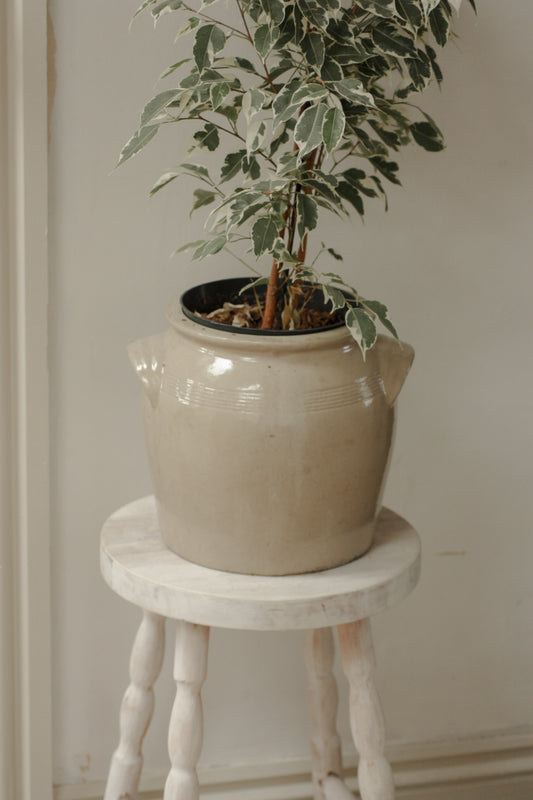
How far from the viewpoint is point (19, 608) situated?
1.26 metres

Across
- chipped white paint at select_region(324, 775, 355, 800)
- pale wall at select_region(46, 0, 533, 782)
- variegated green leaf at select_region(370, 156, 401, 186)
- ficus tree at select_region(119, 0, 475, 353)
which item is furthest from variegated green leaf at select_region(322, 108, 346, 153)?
chipped white paint at select_region(324, 775, 355, 800)

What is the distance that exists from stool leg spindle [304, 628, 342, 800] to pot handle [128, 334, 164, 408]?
Answer: 16.3 inches

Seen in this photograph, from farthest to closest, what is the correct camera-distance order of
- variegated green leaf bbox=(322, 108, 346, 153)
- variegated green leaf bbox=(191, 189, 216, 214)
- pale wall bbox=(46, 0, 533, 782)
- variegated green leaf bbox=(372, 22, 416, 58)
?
pale wall bbox=(46, 0, 533, 782), variegated green leaf bbox=(191, 189, 216, 214), variegated green leaf bbox=(372, 22, 416, 58), variegated green leaf bbox=(322, 108, 346, 153)

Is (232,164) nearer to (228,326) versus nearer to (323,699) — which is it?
(228,326)

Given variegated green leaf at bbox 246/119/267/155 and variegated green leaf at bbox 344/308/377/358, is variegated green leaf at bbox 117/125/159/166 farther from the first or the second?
variegated green leaf at bbox 344/308/377/358

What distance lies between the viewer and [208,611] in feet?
2.95

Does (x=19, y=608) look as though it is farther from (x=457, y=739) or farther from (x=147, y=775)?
(x=457, y=739)

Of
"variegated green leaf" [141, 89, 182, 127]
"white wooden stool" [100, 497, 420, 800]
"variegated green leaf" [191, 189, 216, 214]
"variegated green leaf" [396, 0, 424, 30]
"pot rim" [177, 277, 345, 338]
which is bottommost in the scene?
"white wooden stool" [100, 497, 420, 800]

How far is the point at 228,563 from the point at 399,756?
2.28 ft

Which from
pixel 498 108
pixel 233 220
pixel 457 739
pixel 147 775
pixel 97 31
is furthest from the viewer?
pixel 457 739

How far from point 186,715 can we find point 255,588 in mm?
171

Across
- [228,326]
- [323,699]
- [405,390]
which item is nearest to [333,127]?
[228,326]

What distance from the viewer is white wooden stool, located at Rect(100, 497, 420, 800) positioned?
2.95ft

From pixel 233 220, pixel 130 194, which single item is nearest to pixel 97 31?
pixel 130 194
